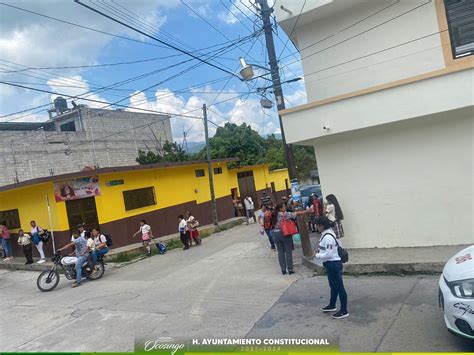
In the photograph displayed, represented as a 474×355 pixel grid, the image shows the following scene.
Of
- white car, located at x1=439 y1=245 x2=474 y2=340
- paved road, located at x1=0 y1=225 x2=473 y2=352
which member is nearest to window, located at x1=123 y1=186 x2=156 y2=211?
paved road, located at x1=0 y1=225 x2=473 y2=352

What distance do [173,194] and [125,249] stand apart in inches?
194

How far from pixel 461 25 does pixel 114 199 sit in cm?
1309

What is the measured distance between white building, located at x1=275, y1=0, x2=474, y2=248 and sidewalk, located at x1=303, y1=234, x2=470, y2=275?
0.52 meters

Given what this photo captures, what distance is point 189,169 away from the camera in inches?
835

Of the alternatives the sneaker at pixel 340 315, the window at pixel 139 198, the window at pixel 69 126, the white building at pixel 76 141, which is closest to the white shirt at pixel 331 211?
the sneaker at pixel 340 315

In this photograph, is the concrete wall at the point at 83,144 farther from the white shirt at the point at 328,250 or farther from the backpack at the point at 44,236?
the white shirt at the point at 328,250

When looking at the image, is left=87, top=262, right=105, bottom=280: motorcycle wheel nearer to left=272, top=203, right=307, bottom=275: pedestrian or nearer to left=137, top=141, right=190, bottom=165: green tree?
left=272, top=203, right=307, bottom=275: pedestrian

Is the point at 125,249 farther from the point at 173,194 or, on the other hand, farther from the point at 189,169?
the point at 189,169

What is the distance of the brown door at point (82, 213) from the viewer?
15.2 meters

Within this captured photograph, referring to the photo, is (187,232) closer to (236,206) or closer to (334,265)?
(236,206)

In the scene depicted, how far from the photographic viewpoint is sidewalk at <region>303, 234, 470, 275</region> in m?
7.44

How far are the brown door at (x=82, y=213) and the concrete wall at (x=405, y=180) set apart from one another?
952 centimetres

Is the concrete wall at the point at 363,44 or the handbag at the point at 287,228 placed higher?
the concrete wall at the point at 363,44

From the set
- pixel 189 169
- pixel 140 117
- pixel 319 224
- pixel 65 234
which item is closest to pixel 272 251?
pixel 319 224
